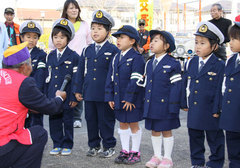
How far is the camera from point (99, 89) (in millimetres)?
4480

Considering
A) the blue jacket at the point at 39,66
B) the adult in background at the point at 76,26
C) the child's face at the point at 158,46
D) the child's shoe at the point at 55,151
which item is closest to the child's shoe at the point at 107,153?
the child's shoe at the point at 55,151

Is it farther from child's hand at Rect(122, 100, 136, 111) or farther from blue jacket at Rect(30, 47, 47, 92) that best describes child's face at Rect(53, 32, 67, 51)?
child's hand at Rect(122, 100, 136, 111)

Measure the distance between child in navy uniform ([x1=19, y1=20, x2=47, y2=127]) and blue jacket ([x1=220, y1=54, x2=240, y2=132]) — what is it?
2.59 m

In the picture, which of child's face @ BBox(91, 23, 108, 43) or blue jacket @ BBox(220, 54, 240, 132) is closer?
blue jacket @ BBox(220, 54, 240, 132)

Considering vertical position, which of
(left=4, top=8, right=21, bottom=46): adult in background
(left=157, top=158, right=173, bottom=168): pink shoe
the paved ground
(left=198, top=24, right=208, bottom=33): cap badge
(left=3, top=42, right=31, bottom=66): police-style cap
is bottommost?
the paved ground

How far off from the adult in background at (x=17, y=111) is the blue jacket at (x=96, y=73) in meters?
1.34

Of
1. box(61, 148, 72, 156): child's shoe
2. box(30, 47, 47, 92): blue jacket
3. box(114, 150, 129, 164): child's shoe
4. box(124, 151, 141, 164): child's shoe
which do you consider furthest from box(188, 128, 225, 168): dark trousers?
box(30, 47, 47, 92): blue jacket

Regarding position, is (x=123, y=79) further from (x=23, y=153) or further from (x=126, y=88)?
(x=23, y=153)

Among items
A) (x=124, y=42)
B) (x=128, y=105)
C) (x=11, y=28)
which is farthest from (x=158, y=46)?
(x=11, y=28)

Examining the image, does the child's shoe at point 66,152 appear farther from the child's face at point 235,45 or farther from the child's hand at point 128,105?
the child's face at point 235,45

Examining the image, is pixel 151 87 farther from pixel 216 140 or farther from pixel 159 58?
pixel 216 140

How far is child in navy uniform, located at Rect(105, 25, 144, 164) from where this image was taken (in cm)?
419

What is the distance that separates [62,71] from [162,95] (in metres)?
1.51

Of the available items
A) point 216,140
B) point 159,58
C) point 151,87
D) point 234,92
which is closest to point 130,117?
point 151,87
